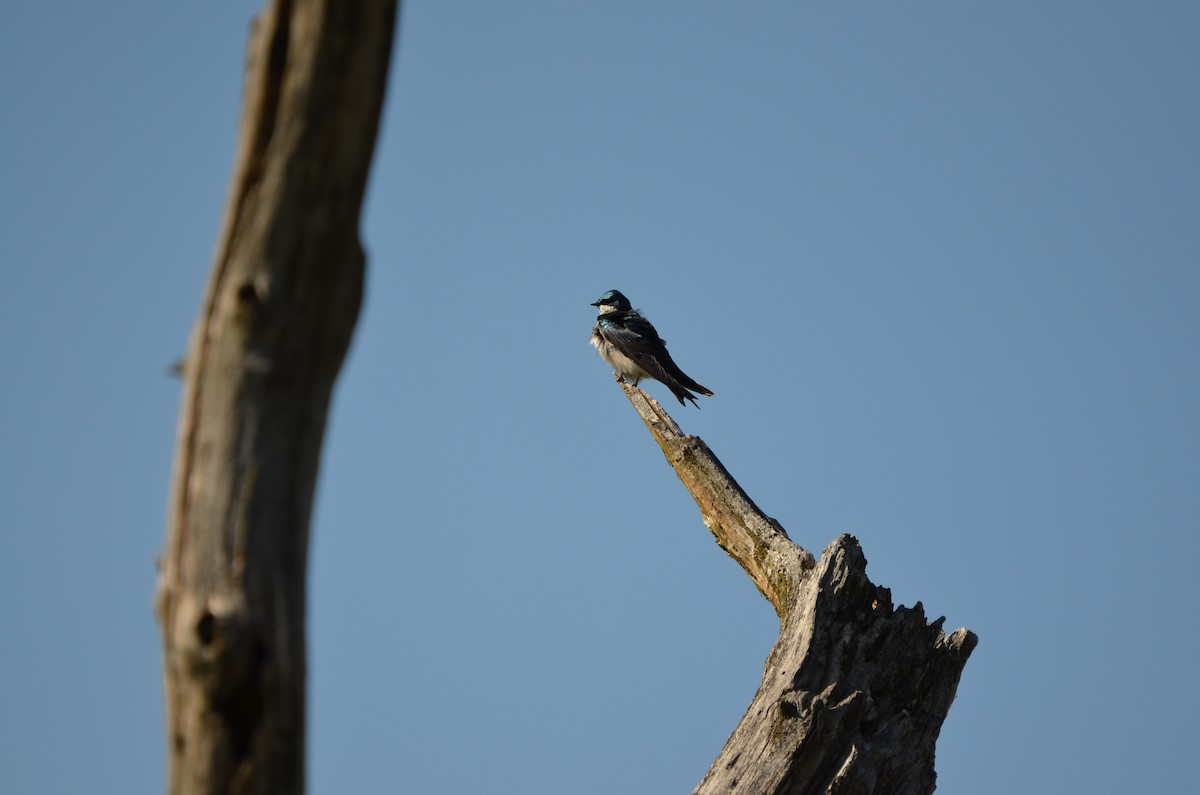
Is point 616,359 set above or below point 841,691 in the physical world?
above

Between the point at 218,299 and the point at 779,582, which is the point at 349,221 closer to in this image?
the point at 218,299

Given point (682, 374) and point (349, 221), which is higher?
point (682, 374)

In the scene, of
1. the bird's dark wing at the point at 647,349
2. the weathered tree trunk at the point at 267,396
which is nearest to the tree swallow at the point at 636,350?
the bird's dark wing at the point at 647,349

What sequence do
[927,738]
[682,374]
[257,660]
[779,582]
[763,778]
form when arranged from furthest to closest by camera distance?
[682,374] < [779,582] < [927,738] < [763,778] < [257,660]

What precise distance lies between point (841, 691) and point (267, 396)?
4191 mm

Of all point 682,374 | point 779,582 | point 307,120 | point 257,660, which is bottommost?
point 257,660

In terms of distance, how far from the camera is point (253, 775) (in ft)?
9.10

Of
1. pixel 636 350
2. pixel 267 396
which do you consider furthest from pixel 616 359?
pixel 267 396

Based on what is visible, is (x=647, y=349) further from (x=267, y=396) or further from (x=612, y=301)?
(x=267, y=396)

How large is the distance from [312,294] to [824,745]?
4.07 m

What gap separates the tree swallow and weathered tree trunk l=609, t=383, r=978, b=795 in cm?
695

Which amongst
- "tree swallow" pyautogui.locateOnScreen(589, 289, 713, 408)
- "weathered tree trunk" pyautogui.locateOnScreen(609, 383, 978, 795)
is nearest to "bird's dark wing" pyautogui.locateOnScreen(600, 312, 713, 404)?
"tree swallow" pyautogui.locateOnScreen(589, 289, 713, 408)

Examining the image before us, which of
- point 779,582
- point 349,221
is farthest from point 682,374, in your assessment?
point 349,221

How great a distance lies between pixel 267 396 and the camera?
2.81 meters
